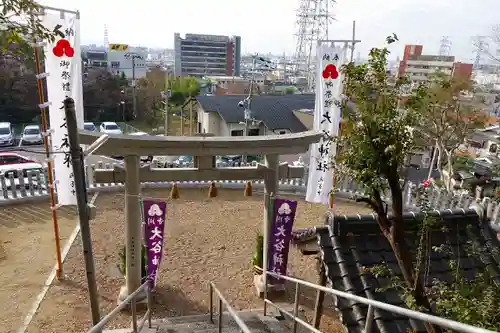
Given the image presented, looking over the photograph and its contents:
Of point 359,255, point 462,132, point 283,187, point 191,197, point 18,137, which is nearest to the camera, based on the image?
point 359,255

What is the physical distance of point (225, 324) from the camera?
6484 millimetres

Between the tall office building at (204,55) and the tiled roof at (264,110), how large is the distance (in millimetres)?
55210

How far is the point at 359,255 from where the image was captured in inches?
161

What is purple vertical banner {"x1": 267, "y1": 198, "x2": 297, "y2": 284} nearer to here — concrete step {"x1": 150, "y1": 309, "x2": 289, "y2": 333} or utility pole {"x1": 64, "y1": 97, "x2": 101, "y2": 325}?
concrete step {"x1": 150, "y1": 309, "x2": 289, "y2": 333}

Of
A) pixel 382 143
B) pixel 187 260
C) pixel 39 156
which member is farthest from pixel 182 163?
pixel 382 143

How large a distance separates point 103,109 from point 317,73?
105 ft

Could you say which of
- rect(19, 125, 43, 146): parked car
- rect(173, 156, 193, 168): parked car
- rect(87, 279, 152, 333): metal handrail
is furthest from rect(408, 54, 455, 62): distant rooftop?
rect(87, 279, 152, 333): metal handrail

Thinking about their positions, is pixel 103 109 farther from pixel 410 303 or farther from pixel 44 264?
pixel 410 303

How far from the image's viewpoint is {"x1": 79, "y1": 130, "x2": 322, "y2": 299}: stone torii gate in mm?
6227

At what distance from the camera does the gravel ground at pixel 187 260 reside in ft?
24.1

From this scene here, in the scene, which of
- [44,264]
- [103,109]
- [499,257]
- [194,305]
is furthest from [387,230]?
[103,109]

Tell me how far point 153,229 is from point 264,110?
74.2ft

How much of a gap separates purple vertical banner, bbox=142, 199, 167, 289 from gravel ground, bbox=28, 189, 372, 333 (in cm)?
107

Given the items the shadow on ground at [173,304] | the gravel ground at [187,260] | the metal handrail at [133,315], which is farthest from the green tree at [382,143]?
the shadow on ground at [173,304]
